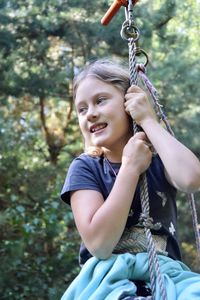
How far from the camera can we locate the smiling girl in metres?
1.19

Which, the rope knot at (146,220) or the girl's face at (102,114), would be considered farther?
the girl's face at (102,114)

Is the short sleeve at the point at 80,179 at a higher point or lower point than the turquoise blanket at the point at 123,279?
higher

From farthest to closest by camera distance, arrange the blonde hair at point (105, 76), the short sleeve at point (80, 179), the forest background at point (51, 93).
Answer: the forest background at point (51, 93) → the blonde hair at point (105, 76) → the short sleeve at point (80, 179)

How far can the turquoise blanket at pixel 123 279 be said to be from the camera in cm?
114

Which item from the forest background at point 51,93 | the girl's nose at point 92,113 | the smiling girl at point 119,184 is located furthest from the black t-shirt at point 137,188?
the forest background at point 51,93

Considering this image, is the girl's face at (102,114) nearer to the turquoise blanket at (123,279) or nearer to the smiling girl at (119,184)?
the smiling girl at (119,184)

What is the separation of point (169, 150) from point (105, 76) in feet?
0.89

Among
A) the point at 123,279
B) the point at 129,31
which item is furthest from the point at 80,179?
the point at 129,31

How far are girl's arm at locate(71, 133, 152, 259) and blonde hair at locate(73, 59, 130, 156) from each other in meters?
0.16

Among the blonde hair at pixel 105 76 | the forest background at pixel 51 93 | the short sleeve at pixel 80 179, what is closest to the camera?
the short sleeve at pixel 80 179

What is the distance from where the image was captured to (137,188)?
4.36 ft

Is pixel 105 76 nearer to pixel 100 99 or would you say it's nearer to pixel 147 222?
pixel 100 99

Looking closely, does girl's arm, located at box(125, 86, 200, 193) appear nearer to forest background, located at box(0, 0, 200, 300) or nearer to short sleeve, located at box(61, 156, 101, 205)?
short sleeve, located at box(61, 156, 101, 205)

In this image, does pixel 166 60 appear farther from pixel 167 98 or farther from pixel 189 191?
pixel 189 191
